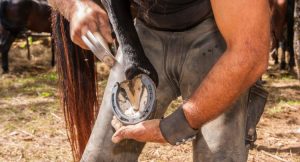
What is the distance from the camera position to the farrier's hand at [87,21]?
80.4 inches

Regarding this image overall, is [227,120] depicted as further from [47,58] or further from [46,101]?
[47,58]

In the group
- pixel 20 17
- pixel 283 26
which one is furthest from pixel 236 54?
pixel 20 17

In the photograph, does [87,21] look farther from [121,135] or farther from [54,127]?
[54,127]

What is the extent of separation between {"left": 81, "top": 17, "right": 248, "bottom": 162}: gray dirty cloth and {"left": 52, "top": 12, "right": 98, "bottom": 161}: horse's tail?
469 millimetres

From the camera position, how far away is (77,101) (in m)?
2.66

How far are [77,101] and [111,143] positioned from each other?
23.7 inches

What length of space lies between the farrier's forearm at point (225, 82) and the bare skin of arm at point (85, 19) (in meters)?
0.52

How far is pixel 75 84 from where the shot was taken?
263 cm

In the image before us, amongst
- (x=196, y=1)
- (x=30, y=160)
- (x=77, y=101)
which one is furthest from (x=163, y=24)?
(x=30, y=160)

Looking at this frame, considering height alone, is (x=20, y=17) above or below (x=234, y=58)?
above

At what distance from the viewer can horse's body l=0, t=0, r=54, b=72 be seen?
32.1ft

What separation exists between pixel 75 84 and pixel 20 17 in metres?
7.65

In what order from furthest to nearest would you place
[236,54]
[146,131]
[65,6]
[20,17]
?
[20,17] < [65,6] < [146,131] < [236,54]

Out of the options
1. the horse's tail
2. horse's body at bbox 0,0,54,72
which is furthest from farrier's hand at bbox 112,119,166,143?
horse's body at bbox 0,0,54,72
